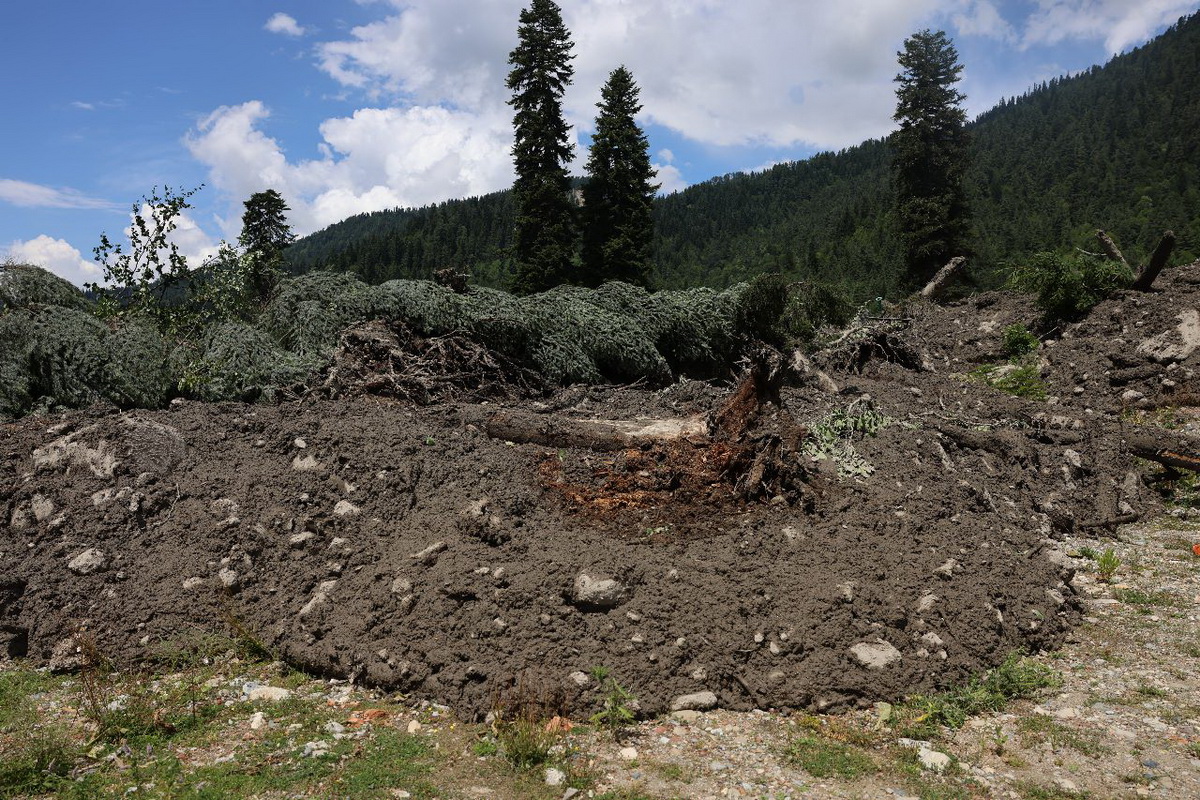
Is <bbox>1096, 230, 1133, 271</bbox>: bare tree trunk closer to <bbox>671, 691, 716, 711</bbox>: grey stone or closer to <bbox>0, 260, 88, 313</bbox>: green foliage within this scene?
<bbox>671, 691, 716, 711</bbox>: grey stone

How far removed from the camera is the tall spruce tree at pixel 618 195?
26.2 metres

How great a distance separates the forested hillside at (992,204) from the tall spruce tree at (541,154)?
2573cm

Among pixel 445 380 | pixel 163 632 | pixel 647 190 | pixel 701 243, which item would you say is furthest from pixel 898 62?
pixel 701 243

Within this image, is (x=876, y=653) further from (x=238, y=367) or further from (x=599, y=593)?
(x=238, y=367)

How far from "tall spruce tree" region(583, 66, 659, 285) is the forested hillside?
83.9 ft

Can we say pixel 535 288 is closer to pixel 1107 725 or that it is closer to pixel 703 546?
pixel 703 546

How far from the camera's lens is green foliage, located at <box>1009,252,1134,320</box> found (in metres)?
13.4

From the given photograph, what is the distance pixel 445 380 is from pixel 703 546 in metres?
4.31

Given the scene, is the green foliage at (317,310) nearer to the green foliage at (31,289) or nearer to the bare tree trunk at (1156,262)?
the green foliage at (31,289)

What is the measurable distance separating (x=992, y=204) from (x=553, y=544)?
8033 cm

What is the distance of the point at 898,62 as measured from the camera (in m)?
28.2

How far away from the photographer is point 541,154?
2597 cm

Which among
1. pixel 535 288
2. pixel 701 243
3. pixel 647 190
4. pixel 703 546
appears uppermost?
pixel 701 243

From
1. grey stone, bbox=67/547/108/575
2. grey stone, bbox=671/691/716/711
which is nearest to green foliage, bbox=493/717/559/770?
grey stone, bbox=671/691/716/711
